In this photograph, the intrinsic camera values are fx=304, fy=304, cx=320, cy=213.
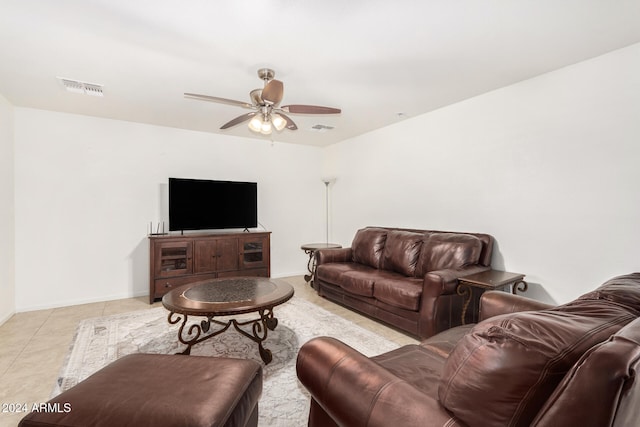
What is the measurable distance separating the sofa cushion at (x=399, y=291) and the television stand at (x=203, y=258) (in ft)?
7.39

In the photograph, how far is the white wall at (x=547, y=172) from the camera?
246 centimetres

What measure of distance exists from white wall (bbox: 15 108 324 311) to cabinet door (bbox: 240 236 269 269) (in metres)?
1.19

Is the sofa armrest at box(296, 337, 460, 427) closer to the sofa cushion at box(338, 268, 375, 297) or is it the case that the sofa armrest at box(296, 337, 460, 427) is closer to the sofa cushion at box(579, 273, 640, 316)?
the sofa cushion at box(579, 273, 640, 316)

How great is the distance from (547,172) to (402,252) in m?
1.67

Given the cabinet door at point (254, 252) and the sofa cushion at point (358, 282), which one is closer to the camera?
the sofa cushion at point (358, 282)

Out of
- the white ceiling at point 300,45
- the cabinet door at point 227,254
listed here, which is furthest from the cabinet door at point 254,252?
the white ceiling at point 300,45

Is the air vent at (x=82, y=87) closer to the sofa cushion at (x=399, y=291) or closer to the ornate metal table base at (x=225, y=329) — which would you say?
the ornate metal table base at (x=225, y=329)

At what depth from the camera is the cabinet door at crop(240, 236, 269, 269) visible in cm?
473

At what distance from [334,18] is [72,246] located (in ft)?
14.1

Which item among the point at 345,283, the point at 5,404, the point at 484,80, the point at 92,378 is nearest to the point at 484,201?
the point at 484,80

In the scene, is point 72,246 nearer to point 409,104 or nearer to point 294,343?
point 294,343

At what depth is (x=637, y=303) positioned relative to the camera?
113cm

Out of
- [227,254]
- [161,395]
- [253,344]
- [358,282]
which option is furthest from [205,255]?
[161,395]

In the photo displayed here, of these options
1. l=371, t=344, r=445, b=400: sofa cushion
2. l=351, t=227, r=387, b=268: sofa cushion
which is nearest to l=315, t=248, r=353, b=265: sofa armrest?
l=351, t=227, r=387, b=268: sofa cushion
